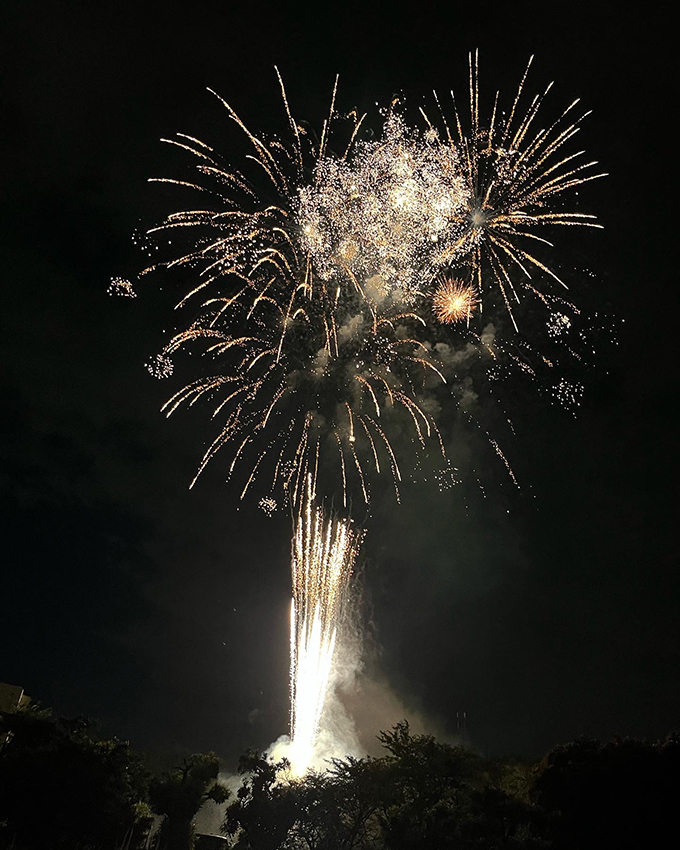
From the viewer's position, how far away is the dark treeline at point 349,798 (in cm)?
2644

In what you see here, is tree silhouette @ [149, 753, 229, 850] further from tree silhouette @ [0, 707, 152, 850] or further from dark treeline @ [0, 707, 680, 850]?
tree silhouette @ [0, 707, 152, 850]

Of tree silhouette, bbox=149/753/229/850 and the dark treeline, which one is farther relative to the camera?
tree silhouette, bbox=149/753/229/850

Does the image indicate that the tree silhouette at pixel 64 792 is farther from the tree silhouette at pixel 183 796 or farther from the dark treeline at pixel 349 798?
the tree silhouette at pixel 183 796

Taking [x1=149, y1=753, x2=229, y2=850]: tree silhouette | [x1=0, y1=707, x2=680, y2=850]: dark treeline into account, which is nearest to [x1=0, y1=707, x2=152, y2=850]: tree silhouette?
[x1=0, y1=707, x2=680, y2=850]: dark treeline

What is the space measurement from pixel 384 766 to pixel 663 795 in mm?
16102

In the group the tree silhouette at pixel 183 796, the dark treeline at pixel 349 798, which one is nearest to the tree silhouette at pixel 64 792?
the dark treeline at pixel 349 798

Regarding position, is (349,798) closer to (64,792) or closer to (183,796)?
(183,796)

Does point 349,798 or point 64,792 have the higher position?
point 349,798

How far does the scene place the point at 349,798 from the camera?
122 ft

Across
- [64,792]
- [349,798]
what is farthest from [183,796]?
[349,798]

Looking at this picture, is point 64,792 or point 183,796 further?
point 183,796

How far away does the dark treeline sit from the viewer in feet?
86.7

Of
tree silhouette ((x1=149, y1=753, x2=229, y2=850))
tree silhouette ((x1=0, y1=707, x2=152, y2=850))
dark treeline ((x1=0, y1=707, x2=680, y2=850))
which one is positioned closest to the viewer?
dark treeline ((x1=0, y1=707, x2=680, y2=850))

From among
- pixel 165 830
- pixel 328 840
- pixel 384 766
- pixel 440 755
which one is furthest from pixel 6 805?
pixel 440 755
